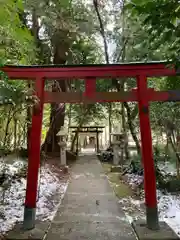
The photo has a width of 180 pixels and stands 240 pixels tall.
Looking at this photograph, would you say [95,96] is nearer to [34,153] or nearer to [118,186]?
[34,153]

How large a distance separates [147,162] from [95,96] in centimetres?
141

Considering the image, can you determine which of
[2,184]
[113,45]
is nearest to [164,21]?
[2,184]

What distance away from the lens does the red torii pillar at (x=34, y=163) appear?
443 cm

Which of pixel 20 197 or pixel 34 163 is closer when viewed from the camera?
pixel 34 163

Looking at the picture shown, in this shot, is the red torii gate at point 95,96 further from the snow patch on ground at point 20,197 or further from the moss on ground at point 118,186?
the moss on ground at point 118,186

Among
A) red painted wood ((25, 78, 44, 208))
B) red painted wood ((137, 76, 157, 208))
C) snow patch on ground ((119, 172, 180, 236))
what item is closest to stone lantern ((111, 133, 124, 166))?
snow patch on ground ((119, 172, 180, 236))

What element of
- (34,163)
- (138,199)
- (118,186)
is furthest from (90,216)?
(118,186)

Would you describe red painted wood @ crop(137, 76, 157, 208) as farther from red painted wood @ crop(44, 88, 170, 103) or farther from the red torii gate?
Answer: red painted wood @ crop(44, 88, 170, 103)

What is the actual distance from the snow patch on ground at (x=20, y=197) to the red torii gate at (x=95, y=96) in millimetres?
783

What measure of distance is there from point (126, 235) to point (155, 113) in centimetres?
437

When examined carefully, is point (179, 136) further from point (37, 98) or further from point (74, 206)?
point (37, 98)

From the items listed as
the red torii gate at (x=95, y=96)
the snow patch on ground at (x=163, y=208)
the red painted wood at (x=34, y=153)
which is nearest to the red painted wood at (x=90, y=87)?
the red torii gate at (x=95, y=96)

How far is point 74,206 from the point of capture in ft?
19.4

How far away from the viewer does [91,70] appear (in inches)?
180
